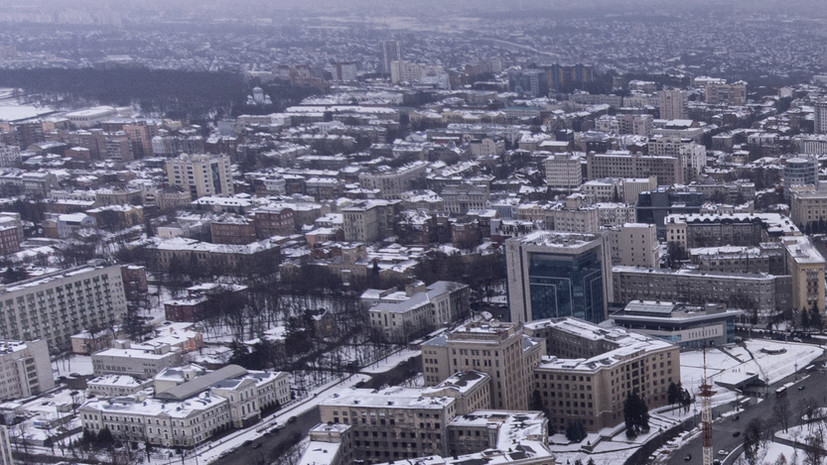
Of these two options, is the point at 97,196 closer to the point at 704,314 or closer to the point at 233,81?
the point at 704,314

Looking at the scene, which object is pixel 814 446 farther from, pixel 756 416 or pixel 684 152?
pixel 684 152

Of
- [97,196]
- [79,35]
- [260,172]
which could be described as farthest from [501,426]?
[79,35]

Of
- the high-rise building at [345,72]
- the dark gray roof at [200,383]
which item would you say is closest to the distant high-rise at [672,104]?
the high-rise building at [345,72]

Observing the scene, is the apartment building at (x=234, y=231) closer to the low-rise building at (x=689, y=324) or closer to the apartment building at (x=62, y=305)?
the apartment building at (x=62, y=305)

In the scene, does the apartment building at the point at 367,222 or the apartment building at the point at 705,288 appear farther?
the apartment building at the point at 367,222

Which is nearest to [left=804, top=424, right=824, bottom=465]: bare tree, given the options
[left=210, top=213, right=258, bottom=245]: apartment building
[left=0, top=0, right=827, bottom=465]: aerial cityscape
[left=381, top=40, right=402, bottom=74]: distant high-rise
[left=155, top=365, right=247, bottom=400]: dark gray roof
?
[left=0, top=0, right=827, bottom=465]: aerial cityscape
